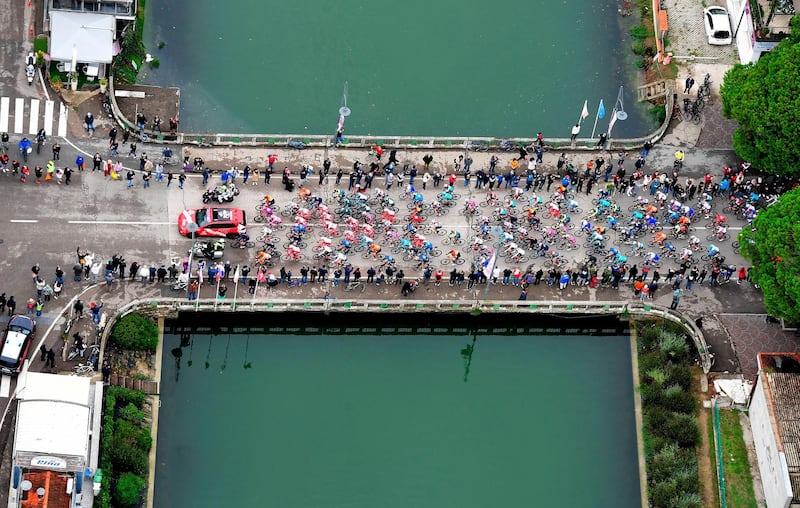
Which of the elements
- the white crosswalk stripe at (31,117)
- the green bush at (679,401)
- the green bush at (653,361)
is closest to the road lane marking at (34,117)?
the white crosswalk stripe at (31,117)

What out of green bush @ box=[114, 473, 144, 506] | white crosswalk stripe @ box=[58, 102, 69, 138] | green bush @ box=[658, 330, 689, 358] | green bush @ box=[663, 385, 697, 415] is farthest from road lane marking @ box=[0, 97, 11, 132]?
green bush @ box=[663, 385, 697, 415]

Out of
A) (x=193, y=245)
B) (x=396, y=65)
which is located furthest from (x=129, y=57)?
(x=396, y=65)

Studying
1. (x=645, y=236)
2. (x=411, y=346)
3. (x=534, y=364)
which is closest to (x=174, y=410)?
(x=411, y=346)

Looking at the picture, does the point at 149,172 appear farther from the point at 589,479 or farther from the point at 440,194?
the point at 589,479

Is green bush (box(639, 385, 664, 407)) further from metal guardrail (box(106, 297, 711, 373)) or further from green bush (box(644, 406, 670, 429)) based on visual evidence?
metal guardrail (box(106, 297, 711, 373))

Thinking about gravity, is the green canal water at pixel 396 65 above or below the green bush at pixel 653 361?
above

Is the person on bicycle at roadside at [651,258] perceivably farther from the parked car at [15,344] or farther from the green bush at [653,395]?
the parked car at [15,344]
